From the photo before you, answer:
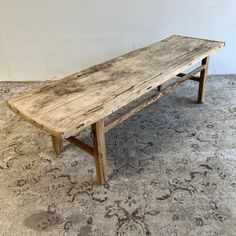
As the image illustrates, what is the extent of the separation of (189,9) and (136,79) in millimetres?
1368

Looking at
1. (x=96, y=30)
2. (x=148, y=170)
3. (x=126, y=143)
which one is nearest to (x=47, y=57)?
(x=96, y=30)

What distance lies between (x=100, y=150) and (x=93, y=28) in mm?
1626

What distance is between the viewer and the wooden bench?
1.34m

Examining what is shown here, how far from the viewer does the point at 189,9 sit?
267 cm

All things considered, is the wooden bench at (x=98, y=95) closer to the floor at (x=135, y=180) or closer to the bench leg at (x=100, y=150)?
the bench leg at (x=100, y=150)

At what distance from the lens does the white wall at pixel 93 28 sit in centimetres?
267

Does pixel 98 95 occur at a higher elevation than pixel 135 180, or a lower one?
higher

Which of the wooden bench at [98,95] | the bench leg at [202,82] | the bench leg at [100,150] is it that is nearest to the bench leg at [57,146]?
the wooden bench at [98,95]

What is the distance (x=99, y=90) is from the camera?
5.20 feet

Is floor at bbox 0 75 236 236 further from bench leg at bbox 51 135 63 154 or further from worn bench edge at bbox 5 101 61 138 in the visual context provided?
worn bench edge at bbox 5 101 61 138

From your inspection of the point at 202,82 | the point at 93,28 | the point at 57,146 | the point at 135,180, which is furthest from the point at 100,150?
the point at 93,28

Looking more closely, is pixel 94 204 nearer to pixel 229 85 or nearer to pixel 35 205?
pixel 35 205

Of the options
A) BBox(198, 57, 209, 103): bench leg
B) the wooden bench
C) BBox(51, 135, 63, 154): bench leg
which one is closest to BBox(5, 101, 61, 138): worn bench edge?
the wooden bench

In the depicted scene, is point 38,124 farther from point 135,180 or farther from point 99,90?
point 135,180
